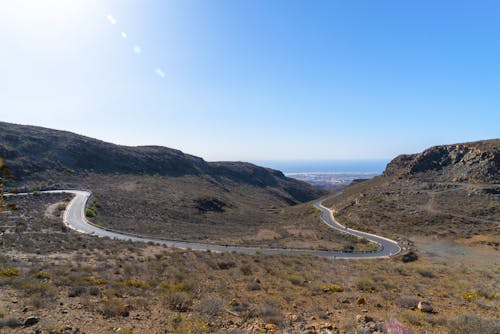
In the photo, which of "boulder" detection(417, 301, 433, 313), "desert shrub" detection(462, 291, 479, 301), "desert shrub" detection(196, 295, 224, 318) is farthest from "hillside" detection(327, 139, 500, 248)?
"desert shrub" detection(196, 295, 224, 318)

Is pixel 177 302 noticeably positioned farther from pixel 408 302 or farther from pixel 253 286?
pixel 408 302

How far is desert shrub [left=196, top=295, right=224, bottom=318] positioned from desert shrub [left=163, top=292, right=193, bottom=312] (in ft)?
1.51

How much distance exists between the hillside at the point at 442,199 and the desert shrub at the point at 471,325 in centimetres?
3249

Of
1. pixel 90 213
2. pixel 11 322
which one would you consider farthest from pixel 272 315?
pixel 90 213

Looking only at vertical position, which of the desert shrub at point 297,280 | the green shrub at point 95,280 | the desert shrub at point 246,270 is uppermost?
the green shrub at point 95,280

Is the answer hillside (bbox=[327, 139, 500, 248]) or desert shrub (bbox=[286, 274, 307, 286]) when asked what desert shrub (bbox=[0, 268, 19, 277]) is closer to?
desert shrub (bbox=[286, 274, 307, 286])

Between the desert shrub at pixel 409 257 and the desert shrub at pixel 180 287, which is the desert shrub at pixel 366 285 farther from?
the desert shrub at pixel 409 257

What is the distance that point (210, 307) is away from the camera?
8.45 m

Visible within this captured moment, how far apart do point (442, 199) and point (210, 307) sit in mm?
54614

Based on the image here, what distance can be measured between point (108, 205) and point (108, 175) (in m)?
30.2

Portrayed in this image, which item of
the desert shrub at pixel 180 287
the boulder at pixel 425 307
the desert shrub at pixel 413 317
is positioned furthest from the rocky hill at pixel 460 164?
the desert shrub at pixel 180 287

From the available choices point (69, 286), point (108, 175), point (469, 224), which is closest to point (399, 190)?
point (469, 224)

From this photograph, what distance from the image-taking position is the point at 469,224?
3872 centimetres

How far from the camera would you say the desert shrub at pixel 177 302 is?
884 cm
